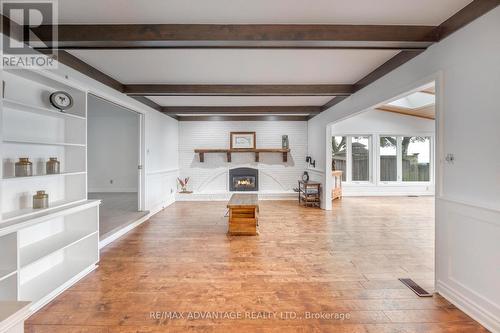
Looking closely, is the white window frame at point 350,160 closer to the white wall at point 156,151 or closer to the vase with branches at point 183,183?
the vase with branches at point 183,183

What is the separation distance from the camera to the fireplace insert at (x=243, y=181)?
7.12 m

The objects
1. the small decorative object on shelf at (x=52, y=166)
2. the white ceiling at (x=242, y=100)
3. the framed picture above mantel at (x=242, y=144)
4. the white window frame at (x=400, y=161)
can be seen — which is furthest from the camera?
the white window frame at (x=400, y=161)

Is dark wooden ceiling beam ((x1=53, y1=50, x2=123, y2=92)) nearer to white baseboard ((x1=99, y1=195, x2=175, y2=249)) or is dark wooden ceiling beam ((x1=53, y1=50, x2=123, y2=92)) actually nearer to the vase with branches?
white baseboard ((x1=99, y1=195, x2=175, y2=249))

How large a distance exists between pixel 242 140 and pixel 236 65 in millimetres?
3974

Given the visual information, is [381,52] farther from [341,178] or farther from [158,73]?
[341,178]

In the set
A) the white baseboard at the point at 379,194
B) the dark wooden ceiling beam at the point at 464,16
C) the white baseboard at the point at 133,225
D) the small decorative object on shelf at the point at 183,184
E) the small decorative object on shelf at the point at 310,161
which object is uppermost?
the dark wooden ceiling beam at the point at 464,16

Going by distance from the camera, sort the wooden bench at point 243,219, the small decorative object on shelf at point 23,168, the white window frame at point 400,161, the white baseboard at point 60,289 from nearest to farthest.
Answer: the white baseboard at point 60,289
the small decorative object on shelf at point 23,168
the wooden bench at point 243,219
the white window frame at point 400,161

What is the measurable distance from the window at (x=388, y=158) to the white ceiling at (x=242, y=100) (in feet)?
11.8

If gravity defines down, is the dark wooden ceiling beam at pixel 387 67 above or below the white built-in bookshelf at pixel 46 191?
above

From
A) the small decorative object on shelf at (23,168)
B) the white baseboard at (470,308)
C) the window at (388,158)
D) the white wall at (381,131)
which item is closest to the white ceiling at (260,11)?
the small decorative object on shelf at (23,168)

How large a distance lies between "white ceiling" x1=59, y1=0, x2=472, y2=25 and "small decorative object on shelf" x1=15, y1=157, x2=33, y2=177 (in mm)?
1325

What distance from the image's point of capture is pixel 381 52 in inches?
109

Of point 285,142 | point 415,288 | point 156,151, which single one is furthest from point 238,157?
point 415,288

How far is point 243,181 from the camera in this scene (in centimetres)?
713
